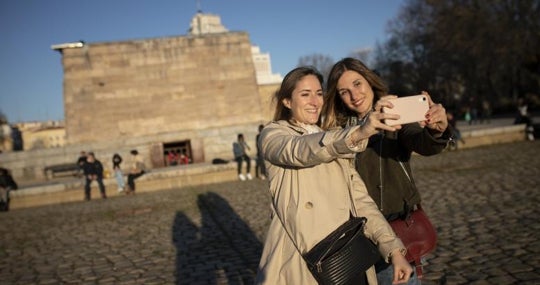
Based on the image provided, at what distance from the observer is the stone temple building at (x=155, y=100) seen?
63.6 feet

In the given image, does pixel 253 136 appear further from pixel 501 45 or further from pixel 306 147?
pixel 501 45

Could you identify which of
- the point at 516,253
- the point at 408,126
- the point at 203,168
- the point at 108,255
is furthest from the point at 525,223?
the point at 203,168

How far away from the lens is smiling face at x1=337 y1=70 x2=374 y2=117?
2.63 m

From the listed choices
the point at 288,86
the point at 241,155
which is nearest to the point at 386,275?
the point at 288,86

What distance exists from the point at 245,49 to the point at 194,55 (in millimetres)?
2616

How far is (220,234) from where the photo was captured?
300 inches

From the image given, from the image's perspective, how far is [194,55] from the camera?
20.8 metres

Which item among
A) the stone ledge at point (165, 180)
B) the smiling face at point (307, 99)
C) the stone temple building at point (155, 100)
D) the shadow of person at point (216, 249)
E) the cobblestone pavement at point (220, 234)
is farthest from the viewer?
the stone temple building at point (155, 100)

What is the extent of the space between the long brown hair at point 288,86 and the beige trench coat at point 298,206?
0.21 metres

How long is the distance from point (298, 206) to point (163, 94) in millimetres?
18981

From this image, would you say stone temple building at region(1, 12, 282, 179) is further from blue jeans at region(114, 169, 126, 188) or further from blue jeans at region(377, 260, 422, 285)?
blue jeans at region(377, 260, 422, 285)

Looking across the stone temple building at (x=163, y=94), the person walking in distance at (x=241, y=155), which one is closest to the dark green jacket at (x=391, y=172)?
the person walking in distance at (x=241, y=155)

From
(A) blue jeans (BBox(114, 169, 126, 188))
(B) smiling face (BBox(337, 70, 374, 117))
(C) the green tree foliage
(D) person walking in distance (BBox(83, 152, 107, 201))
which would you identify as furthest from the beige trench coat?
(C) the green tree foliage

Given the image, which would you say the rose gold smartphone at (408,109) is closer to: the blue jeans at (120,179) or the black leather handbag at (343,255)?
the black leather handbag at (343,255)
